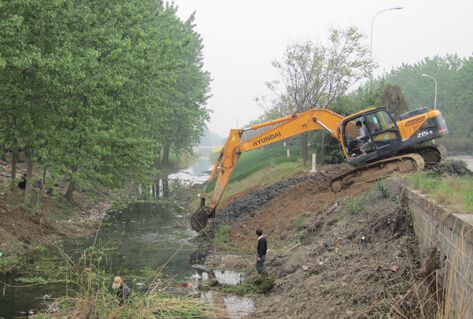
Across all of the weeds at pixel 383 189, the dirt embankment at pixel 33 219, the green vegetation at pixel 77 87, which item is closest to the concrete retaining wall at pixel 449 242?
the weeds at pixel 383 189

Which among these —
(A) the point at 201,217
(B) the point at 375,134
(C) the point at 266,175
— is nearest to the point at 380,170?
(B) the point at 375,134

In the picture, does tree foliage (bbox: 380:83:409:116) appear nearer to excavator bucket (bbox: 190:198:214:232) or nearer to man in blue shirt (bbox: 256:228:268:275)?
excavator bucket (bbox: 190:198:214:232)

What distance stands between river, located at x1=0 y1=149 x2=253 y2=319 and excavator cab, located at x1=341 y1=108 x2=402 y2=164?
680 cm

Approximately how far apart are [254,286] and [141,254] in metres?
5.87

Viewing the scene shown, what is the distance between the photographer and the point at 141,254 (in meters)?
17.2

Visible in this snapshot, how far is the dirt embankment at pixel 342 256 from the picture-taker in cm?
836

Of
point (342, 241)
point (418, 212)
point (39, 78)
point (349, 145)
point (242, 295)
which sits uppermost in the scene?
point (39, 78)

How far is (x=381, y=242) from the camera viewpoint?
36.8ft

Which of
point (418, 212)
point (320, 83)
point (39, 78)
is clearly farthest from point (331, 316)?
point (320, 83)

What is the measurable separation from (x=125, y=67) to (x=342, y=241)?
1370 centimetres

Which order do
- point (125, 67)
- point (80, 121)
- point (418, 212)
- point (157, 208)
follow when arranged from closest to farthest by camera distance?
point (418, 212) → point (80, 121) → point (125, 67) → point (157, 208)

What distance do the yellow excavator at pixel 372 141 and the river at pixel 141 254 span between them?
6.43 feet

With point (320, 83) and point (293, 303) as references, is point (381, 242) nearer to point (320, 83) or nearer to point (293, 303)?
point (293, 303)

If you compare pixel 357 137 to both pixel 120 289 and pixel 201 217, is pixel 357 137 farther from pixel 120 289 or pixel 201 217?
pixel 120 289
